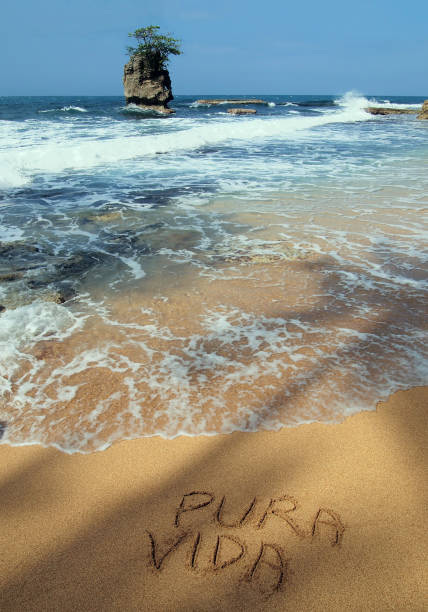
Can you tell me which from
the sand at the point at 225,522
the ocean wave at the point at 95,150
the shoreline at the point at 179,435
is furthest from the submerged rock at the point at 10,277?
the ocean wave at the point at 95,150

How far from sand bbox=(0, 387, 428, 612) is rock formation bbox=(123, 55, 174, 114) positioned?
136ft

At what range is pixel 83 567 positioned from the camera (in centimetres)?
141

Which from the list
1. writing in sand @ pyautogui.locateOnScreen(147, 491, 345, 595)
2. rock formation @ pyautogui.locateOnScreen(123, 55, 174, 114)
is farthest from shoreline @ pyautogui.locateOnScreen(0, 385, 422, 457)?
rock formation @ pyautogui.locateOnScreen(123, 55, 174, 114)

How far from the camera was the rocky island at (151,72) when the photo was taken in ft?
123

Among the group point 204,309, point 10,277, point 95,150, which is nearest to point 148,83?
point 95,150

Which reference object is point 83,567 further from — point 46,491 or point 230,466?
point 230,466

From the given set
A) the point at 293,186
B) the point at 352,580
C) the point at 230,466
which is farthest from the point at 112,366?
the point at 293,186

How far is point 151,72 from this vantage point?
38.3 m

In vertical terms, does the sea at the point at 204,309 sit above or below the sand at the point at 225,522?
above

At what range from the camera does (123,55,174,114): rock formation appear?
37969 mm

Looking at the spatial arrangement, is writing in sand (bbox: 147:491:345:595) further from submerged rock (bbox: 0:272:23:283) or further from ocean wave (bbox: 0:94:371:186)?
ocean wave (bbox: 0:94:371:186)

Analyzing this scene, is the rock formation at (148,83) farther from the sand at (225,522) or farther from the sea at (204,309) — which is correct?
the sand at (225,522)

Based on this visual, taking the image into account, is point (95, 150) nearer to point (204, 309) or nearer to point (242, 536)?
point (204, 309)

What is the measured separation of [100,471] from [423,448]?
5.16ft
